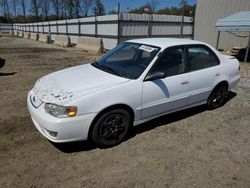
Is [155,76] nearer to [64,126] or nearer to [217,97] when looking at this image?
[64,126]

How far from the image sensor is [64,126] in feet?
10.5

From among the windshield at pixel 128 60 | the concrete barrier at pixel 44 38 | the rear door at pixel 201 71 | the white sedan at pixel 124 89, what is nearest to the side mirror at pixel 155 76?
the white sedan at pixel 124 89

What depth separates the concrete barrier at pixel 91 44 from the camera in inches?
653

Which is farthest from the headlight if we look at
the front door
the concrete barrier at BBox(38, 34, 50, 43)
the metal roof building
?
the concrete barrier at BBox(38, 34, 50, 43)

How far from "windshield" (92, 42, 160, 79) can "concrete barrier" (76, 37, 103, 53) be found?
39.4 feet

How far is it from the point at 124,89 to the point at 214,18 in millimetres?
16394

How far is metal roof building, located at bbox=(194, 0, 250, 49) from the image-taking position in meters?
15.7

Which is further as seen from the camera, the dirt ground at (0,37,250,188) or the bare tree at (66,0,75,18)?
the bare tree at (66,0,75,18)

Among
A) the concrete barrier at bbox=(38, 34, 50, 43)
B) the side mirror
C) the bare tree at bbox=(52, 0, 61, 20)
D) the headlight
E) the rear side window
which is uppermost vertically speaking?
the bare tree at bbox=(52, 0, 61, 20)

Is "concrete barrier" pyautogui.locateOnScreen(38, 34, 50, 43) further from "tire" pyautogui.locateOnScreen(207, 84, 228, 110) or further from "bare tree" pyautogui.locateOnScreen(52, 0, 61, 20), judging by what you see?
"bare tree" pyautogui.locateOnScreen(52, 0, 61, 20)

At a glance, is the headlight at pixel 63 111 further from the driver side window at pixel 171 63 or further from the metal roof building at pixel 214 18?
the metal roof building at pixel 214 18

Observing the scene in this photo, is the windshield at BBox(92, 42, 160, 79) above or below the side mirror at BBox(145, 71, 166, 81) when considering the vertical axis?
above

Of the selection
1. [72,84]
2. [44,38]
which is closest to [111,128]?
[72,84]

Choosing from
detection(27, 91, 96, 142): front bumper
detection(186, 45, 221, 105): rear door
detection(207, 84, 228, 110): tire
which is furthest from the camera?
detection(207, 84, 228, 110): tire
